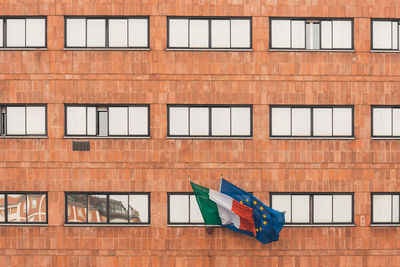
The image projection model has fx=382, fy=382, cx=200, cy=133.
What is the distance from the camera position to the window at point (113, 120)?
63.5ft

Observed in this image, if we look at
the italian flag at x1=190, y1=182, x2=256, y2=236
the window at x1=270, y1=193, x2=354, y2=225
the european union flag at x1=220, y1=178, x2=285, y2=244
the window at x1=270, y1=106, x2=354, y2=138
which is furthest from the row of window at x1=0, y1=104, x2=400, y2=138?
the window at x1=270, y1=193, x2=354, y2=225

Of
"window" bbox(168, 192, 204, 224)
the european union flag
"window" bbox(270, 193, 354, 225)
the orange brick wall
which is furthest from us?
"window" bbox(270, 193, 354, 225)

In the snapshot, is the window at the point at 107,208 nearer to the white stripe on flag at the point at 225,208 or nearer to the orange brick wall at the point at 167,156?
the orange brick wall at the point at 167,156

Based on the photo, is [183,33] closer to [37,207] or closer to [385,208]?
[37,207]

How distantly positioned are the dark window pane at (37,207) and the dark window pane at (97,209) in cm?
233

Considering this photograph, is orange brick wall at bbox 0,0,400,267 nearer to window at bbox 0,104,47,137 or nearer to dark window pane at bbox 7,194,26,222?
window at bbox 0,104,47,137

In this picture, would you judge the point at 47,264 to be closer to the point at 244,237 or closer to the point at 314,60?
the point at 244,237

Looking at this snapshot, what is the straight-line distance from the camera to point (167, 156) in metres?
19.2

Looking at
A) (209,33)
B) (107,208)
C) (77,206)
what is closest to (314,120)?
(209,33)

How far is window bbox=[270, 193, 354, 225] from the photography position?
63.7 feet

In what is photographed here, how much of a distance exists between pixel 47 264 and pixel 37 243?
1.17 meters

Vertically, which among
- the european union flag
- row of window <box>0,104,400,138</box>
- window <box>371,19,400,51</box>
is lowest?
the european union flag

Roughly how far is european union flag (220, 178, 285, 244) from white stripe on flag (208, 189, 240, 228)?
12.8 inches

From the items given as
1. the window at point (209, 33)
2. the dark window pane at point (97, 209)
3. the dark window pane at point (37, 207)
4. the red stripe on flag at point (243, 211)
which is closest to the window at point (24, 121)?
the dark window pane at point (37, 207)
